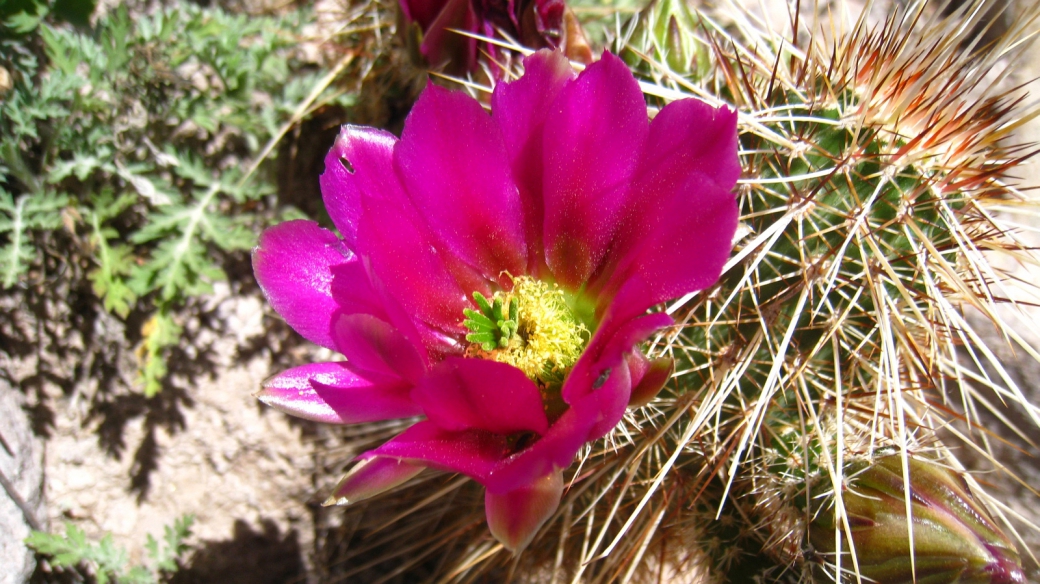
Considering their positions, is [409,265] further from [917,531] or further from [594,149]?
[917,531]

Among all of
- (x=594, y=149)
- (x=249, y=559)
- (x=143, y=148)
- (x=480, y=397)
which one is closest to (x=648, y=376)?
(x=480, y=397)

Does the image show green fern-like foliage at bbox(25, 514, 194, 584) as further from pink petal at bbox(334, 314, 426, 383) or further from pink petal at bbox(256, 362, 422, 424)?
pink petal at bbox(334, 314, 426, 383)

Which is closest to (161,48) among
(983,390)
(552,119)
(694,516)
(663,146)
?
(552,119)

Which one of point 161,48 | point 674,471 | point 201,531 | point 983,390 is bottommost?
point 201,531

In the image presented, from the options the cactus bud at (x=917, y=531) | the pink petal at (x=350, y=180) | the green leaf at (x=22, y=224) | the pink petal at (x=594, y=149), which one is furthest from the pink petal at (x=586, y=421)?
the green leaf at (x=22, y=224)

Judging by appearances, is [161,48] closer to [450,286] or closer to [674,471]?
[450,286]

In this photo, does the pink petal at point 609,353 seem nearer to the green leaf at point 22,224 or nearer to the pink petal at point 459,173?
the pink petal at point 459,173
